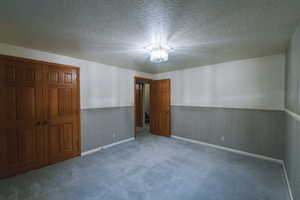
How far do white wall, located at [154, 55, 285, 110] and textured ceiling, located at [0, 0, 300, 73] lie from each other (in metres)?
0.51

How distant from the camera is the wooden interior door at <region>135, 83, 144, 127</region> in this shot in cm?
629

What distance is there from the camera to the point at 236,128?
10.6 feet

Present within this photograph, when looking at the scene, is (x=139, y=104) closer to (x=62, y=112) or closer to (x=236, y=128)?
(x=62, y=112)

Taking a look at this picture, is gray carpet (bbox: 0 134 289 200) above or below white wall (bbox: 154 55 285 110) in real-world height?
below

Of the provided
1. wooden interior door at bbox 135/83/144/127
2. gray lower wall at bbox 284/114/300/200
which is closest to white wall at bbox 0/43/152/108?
wooden interior door at bbox 135/83/144/127

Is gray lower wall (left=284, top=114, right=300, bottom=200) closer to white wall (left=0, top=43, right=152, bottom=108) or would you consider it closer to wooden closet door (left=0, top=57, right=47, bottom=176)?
white wall (left=0, top=43, right=152, bottom=108)

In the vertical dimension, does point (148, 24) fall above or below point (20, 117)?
above

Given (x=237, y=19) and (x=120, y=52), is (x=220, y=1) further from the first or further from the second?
(x=120, y=52)

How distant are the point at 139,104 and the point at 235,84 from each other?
4.20 metres

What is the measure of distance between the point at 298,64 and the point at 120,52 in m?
2.66

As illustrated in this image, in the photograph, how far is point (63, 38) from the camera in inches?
79.7

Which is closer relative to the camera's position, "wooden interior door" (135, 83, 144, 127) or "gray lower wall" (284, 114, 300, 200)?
"gray lower wall" (284, 114, 300, 200)

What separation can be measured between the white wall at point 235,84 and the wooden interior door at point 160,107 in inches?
13.2

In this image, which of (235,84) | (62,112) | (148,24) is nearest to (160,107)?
(235,84)
